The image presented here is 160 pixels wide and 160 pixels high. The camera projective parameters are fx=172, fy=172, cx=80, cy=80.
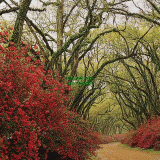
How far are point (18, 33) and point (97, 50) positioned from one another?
11.8 meters

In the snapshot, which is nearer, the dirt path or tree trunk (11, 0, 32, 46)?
tree trunk (11, 0, 32, 46)

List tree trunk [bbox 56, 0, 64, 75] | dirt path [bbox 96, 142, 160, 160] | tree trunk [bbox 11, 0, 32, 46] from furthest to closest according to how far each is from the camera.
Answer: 1. tree trunk [bbox 56, 0, 64, 75]
2. dirt path [bbox 96, 142, 160, 160]
3. tree trunk [bbox 11, 0, 32, 46]

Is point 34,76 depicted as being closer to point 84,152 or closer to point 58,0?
point 84,152

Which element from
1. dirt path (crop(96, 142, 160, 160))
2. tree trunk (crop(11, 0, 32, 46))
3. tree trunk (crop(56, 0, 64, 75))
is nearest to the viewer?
tree trunk (crop(11, 0, 32, 46))

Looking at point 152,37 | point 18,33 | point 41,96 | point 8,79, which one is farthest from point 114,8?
point 8,79

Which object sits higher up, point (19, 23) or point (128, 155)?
point (19, 23)

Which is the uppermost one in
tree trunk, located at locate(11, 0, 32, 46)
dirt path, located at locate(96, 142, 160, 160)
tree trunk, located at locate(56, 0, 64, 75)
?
tree trunk, located at locate(56, 0, 64, 75)

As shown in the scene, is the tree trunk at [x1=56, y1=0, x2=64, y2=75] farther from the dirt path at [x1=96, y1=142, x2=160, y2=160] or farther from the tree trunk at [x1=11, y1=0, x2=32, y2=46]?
the dirt path at [x1=96, y1=142, x2=160, y2=160]

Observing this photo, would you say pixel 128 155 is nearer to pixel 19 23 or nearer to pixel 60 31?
pixel 60 31

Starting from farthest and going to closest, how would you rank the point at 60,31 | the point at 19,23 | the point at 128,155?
1. the point at 128,155
2. the point at 60,31
3. the point at 19,23

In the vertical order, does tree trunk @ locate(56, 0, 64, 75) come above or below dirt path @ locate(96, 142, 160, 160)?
above

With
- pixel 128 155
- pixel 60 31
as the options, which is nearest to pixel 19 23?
pixel 60 31

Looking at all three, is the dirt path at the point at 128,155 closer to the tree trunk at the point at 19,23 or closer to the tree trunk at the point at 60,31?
the tree trunk at the point at 60,31

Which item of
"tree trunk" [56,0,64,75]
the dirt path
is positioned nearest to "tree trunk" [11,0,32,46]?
"tree trunk" [56,0,64,75]
